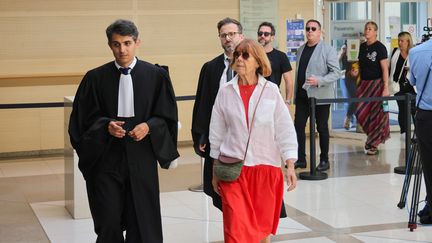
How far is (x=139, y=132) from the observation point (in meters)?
5.24

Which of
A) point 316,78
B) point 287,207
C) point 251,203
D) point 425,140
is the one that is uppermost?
point 316,78

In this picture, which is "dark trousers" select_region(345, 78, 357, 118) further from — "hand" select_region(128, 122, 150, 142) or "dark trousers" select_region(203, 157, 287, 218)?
"hand" select_region(128, 122, 150, 142)

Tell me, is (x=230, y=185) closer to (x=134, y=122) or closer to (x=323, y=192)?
(x=134, y=122)

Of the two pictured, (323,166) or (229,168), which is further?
(323,166)

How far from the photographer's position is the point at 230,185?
5.50 meters

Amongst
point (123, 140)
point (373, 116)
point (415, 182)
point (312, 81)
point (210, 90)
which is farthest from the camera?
point (373, 116)

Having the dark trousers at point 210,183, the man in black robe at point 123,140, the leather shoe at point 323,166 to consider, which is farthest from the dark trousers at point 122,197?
the leather shoe at point 323,166

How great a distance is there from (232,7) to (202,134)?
7795mm

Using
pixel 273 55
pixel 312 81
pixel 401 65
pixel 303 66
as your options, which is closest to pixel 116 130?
pixel 273 55

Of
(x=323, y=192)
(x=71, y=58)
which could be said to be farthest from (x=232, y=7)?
(x=323, y=192)

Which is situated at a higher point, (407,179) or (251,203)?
(251,203)

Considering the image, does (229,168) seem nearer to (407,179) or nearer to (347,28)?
(407,179)

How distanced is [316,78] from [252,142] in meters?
5.08

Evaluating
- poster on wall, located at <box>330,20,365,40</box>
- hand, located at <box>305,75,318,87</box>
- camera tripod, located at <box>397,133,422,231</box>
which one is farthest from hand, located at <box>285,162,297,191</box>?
poster on wall, located at <box>330,20,365,40</box>
